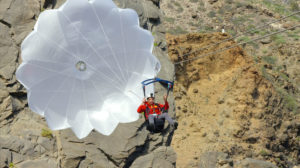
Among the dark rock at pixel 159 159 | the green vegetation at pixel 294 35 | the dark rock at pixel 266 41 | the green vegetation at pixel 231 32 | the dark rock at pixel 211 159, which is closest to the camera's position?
the dark rock at pixel 159 159

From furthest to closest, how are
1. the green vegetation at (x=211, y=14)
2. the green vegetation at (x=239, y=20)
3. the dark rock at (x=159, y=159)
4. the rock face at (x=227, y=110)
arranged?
the green vegetation at (x=211, y=14) → the green vegetation at (x=239, y=20) → the rock face at (x=227, y=110) → the dark rock at (x=159, y=159)

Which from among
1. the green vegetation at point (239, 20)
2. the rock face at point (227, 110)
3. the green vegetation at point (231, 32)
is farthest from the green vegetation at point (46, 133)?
the green vegetation at point (239, 20)

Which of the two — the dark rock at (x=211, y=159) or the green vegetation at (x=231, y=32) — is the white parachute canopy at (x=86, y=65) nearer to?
the dark rock at (x=211, y=159)

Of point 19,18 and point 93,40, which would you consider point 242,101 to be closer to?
point 93,40

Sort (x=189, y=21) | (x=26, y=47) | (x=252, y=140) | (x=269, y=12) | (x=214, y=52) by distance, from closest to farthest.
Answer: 1. (x=26, y=47)
2. (x=252, y=140)
3. (x=214, y=52)
4. (x=189, y=21)
5. (x=269, y=12)

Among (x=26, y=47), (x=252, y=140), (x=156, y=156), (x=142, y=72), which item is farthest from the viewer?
(x=252, y=140)

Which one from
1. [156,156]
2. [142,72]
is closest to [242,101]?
[156,156]

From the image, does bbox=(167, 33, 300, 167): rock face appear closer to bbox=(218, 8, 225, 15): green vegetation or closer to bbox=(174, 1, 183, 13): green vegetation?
bbox=(174, 1, 183, 13): green vegetation
